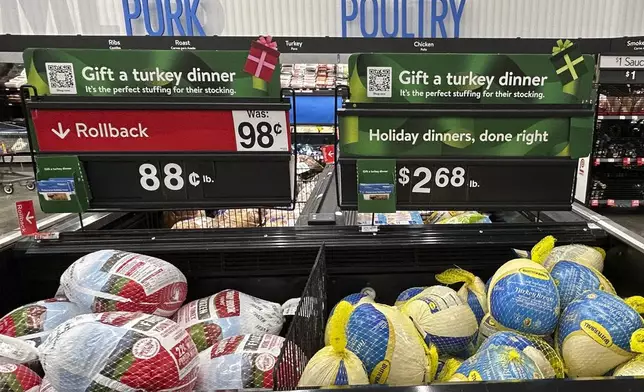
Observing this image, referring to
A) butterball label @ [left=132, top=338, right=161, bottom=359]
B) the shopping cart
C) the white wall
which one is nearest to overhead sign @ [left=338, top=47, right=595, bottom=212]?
butterball label @ [left=132, top=338, right=161, bottom=359]

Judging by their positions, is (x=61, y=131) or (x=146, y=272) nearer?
(x=146, y=272)

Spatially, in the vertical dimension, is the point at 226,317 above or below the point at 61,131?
below

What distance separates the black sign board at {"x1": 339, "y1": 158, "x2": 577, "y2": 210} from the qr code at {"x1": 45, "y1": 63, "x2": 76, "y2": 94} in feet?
2.89

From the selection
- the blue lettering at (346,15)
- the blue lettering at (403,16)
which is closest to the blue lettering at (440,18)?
the blue lettering at (403,16)

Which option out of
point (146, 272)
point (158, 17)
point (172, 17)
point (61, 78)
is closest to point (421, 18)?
point (172, 17)

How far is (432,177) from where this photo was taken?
139 cm

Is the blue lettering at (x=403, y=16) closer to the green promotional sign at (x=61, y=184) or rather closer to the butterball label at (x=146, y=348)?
the green promotional sign at (x=61, y=184)

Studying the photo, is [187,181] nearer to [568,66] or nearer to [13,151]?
[568,66]

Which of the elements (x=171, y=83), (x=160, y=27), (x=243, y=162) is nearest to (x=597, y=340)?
(x=243, y=162)

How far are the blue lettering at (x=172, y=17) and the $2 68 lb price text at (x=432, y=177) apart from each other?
15.1 ft

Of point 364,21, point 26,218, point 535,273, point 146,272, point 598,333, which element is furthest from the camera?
point 364,21

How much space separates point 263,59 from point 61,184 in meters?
0.77

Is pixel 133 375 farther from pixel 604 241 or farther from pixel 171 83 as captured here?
pixel 604 241

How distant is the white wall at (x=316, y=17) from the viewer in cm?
512
